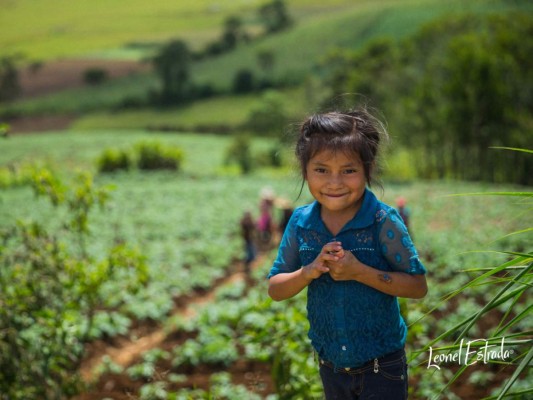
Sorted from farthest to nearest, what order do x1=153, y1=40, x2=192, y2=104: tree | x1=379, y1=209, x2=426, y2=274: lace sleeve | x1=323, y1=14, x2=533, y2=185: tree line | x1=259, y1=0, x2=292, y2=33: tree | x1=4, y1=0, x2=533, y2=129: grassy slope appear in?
x1=259, y1=0, x2=292, y2=33: tree
x1=153, y1=40, x2=192, y2=104: tree
x1=4, y1=0, x2=533, y2=129: grassy slope
x1=323, y1=14, x2=533, y2=185: tree line
x1=379, y1=209, x2=426, y2=274: lace sleeve

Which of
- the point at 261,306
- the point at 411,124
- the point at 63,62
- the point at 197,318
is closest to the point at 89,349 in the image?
the point at 197,318

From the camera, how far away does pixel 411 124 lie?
1328 inches

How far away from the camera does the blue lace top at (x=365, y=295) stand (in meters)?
2.36

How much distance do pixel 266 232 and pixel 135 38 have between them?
62.6 meters

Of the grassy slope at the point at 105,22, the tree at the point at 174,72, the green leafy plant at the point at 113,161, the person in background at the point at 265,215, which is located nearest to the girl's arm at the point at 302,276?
the person in background at the point at 265,215

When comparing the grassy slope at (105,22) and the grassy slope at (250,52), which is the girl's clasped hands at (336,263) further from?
the grassy slope at (105,22)

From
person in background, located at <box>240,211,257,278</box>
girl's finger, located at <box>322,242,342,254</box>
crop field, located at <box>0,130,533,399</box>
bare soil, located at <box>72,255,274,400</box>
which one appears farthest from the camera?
person in background, located at <box>240,211,257,278</box>

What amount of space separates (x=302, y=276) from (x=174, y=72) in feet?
220

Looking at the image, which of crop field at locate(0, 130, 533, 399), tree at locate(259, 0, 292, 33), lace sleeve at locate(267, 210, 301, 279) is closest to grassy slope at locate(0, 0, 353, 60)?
tree at locate(259, 0, 292, 33)

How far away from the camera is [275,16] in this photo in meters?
78.4

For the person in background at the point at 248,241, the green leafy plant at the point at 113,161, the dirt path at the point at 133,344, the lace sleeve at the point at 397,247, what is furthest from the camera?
the green leafy plant at the point at 113,161

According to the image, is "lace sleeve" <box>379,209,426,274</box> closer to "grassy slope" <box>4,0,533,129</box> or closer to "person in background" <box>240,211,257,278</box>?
"person in background" <box>240,211,257,278</box>

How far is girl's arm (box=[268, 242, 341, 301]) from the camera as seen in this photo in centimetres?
221

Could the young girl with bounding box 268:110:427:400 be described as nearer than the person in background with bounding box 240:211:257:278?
Yes
